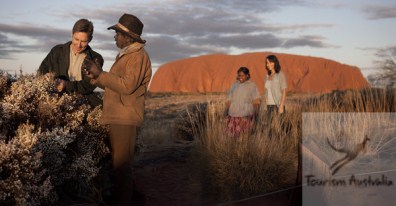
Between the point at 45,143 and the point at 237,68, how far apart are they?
99640mm

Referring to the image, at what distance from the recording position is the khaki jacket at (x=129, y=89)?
17.4 ft

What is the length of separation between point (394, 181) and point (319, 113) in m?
4.01

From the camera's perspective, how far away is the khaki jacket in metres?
5.30

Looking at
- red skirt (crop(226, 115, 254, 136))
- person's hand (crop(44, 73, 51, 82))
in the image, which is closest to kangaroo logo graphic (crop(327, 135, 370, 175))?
red skirt (crop(226, 115, 254, 136))

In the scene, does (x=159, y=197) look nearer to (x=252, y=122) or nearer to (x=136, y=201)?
(x=136, y=201)

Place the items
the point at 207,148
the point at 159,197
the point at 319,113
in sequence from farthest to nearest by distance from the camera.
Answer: the point at 319,113 < the point at 207,148 < the point at 159,197

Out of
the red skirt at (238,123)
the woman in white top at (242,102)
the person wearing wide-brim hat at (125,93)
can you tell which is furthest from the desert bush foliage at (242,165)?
the person wearing wide-brim hat at (125,93)

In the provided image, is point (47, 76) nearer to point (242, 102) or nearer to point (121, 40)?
point (121, 40)

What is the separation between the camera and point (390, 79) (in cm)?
1552

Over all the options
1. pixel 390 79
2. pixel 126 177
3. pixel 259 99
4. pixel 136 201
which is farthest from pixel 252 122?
pixel 390 79

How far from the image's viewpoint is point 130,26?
5566 mm

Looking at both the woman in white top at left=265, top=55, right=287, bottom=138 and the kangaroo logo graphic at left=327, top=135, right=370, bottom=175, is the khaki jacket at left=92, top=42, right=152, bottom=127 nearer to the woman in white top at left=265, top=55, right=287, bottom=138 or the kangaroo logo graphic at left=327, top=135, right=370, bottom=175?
the kangaroo logo graphic at left=327, top=135, right=370, bottom=175

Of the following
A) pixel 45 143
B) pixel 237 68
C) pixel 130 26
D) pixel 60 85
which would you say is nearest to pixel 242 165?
pixel 60 85

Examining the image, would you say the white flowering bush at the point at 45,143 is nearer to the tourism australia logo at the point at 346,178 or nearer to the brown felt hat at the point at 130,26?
the brown felt hat at the point at 130,26
